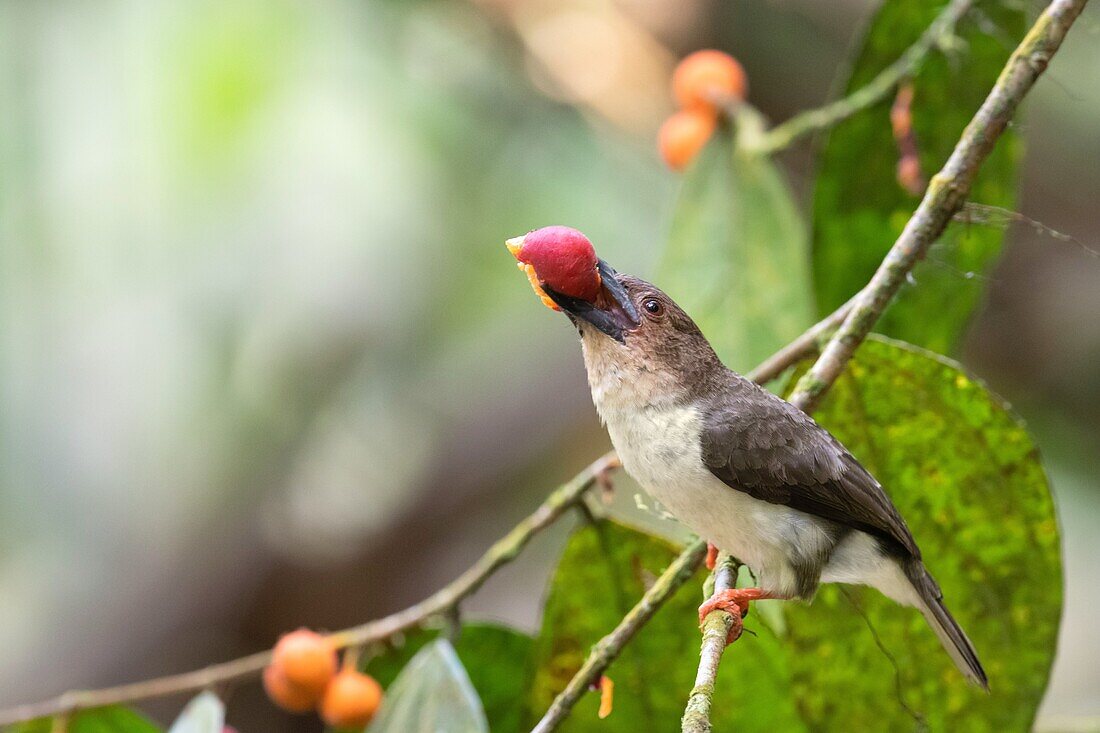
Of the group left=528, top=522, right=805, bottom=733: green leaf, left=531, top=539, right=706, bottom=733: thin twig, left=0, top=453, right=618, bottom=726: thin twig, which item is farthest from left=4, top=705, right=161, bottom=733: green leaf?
left=531, top=539, right=706, bottom=733: thin twig

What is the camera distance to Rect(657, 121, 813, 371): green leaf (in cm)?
205

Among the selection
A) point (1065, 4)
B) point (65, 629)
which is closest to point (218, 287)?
point (65, 629)

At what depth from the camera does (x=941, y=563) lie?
1.73 meters

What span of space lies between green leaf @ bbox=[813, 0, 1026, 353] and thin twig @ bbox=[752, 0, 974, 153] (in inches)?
0.9

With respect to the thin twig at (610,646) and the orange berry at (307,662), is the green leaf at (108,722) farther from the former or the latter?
the thin twig at (610,646)

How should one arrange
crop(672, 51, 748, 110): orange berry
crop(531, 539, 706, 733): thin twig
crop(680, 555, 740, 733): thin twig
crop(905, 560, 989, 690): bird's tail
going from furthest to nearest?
crop(672, 51, 748, 110): orange berry
crop(905, 560, 989, 690): bird's tail
crop(531, 539, 706, 733): thin twig
crop(680, 555, 740, 733): thin twig

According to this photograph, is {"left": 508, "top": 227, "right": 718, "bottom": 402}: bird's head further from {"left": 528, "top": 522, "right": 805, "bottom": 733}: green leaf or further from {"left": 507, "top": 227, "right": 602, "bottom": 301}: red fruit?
{"left": 528, "top": 522, "right": 805, "bottom": 733}: green leaf

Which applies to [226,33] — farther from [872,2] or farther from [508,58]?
[872,2]

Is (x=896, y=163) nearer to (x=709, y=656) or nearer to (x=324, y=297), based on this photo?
(x=709, y=656)

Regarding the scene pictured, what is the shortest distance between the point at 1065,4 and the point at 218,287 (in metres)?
3.25

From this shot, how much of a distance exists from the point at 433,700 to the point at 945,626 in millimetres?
674

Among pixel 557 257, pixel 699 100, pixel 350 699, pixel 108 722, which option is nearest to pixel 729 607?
pixel 557 257

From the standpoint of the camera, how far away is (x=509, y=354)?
4387mm

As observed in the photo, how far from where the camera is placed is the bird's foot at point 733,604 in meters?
1.48
